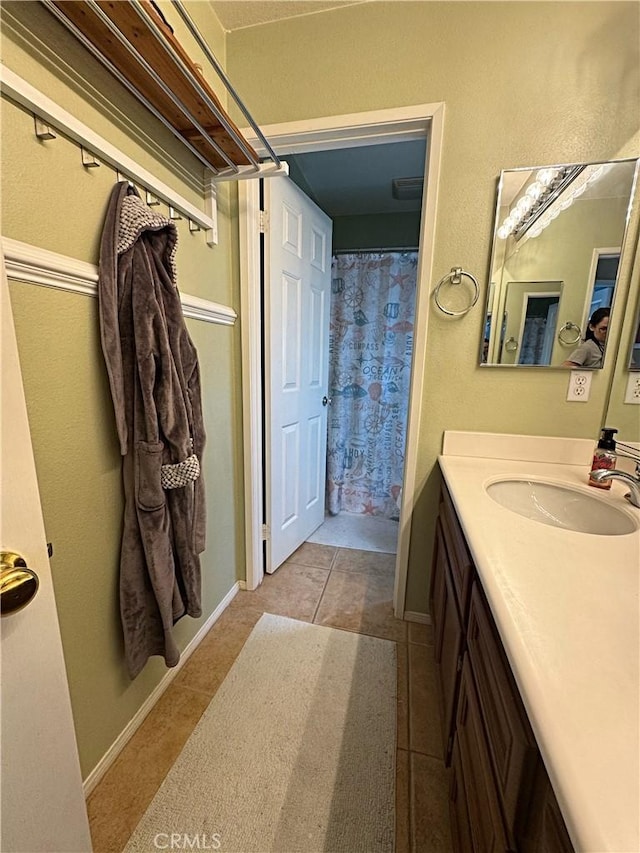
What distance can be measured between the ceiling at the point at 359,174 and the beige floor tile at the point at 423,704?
2388 mm

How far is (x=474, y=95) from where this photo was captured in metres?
1.32

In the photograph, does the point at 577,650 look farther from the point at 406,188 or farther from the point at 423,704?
the point at 406,188

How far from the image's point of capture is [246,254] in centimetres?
164

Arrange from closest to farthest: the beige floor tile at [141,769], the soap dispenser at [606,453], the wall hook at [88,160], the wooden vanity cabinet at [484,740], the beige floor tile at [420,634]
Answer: the wooden vanity cabinet at [484,740] < the wall hook at [88,160] < the beige floor tile at [141,769] < the soap dispenser at [606,453] < the beige floor tile at [420,634]

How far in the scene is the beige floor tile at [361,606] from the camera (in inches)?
68.3

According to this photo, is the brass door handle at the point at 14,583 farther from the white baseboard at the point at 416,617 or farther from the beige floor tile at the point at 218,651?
the white baseboard at the point at 416,617

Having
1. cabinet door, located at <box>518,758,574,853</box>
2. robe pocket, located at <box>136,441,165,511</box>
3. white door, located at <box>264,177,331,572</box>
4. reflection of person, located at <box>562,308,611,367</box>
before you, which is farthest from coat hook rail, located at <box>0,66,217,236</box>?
reflection of person, located at <box>562,308,611,367</box>

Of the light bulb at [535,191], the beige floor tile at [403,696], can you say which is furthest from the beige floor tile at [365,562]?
the light bulb at [535,191]

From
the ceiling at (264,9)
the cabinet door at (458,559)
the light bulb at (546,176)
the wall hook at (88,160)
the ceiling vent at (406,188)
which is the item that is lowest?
the cabinet door at (458,559)

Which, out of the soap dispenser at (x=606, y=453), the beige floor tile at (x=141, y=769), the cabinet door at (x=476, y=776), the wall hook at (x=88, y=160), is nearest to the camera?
the cabinet door at (x=476, y=776)

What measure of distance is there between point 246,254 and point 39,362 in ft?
3.47

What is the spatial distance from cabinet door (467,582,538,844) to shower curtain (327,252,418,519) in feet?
6.60

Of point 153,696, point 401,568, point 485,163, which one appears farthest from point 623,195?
point 153,696

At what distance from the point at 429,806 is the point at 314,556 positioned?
1.35 metres
